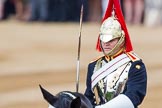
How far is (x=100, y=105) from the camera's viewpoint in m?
5.61

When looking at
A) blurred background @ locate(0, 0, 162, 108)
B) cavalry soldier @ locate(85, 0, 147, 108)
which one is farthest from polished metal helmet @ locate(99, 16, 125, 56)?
blurred background @ locate(0, 0, 162, 108)

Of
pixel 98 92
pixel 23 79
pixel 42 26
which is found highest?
pixel 98 92

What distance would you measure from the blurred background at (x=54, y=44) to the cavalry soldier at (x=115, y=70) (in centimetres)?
422

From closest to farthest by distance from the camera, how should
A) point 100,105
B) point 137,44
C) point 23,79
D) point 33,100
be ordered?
point 100,105 → point 33,100 → point 23,79 → point 137,44

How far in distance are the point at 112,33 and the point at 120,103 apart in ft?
1.72

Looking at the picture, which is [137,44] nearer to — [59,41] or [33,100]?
[59,41]

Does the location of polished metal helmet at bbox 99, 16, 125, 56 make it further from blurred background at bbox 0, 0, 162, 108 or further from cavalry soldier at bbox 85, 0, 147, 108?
blurred background at bbox 0, 0, 162, 108

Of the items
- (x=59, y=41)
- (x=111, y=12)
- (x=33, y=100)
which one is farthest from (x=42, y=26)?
(x=111, y=12)

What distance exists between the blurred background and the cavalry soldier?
13.8ft

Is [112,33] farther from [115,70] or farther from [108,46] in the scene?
[115,70]

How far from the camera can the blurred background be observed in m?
13.6

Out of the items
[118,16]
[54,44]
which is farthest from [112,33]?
[54,44]

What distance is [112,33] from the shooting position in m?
5.81

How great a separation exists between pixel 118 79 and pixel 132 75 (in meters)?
0.10
